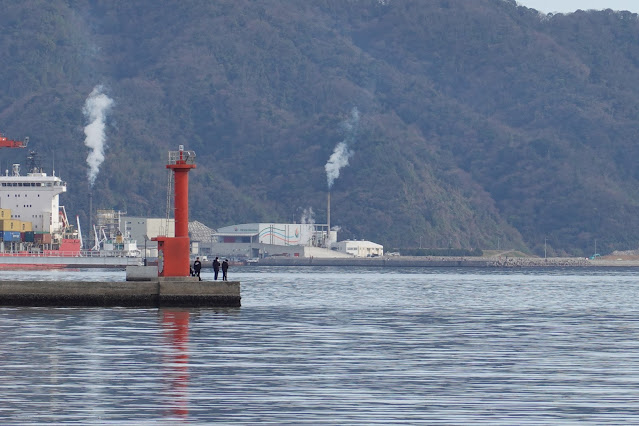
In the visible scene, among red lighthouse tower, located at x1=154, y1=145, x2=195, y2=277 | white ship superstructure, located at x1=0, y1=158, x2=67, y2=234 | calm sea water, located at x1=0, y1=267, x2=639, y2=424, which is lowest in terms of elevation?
calm sea water, located at x1=0, y1=267, x2=639, y2=424

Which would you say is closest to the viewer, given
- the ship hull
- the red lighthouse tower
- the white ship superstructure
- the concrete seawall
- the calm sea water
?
the calm sea water

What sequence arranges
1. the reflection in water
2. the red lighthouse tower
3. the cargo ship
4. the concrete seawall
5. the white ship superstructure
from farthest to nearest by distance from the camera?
the white ship superstructure < the cargo ship < the red lighthouse tower < the concrete seawall < the reflection in water

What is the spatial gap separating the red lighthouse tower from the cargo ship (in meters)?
98.6

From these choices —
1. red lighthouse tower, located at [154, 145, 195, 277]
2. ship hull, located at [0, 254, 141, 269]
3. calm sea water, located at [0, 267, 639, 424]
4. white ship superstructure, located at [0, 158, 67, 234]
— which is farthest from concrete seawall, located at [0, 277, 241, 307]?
white ship superstructure, located at [0, 158, 67, 234]

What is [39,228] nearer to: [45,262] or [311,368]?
[45,262]

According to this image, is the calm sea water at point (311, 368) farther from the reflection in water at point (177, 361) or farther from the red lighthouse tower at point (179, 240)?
the red lighthouse tower at point (179, 240)

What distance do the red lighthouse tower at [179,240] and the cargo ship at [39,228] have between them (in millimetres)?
98596

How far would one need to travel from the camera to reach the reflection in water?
27.9 metres

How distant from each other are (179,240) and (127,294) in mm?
3858

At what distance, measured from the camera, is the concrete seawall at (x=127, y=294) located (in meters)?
62.4

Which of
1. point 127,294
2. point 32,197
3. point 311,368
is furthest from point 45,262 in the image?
point 311,368

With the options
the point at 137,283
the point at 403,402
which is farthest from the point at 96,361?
the point at 137,283

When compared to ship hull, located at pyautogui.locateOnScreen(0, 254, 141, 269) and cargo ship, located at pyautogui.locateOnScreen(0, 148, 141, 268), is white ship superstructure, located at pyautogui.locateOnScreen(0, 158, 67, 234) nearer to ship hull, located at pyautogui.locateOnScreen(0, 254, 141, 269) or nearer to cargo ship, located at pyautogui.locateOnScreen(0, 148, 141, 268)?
cargo ship, located at pyautogui.locateOnScreen(0, 148, 141, 268)

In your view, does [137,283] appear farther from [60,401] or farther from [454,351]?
[60,401]
